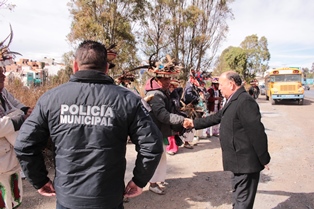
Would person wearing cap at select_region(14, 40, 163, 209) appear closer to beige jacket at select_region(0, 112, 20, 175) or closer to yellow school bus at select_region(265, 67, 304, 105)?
beige jacket at select_region(0, 112, 20, 175)

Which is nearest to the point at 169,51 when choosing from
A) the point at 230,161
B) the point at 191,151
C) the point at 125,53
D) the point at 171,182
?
the point at 125,53

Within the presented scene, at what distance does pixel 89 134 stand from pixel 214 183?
3.59m

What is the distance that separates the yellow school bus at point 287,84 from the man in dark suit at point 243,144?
17221 mm

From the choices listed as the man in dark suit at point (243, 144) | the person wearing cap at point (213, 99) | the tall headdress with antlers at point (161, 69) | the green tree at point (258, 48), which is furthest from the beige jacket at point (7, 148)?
the green tree at point (258, 48)

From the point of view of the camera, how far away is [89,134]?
1702mm

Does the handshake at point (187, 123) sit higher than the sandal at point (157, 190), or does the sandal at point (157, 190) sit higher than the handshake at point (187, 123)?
the handshake at point (187, 123)

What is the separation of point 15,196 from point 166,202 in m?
2.19

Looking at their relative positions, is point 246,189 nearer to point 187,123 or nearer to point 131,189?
point 187,123

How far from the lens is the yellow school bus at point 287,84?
18.1m

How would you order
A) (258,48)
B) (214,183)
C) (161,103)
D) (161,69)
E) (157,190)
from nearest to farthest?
(161,103) < (161,69) < (157,190) < (214,183) < (258,48)

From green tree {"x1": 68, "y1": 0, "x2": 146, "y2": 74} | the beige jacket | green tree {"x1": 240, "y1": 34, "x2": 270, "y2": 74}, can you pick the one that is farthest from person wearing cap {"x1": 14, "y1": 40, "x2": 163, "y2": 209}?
green tree {"x1": 240, "y1": 34, "x2": 270, "y2": 74}

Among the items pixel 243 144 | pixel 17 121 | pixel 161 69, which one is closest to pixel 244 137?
pixel 243 144

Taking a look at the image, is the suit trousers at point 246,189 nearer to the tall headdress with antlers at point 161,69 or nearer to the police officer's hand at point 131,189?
the police officer's hand at point 131,189

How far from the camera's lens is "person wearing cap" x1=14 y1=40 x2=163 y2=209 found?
1702 millimetres
